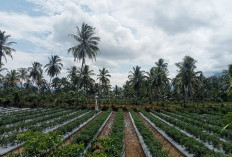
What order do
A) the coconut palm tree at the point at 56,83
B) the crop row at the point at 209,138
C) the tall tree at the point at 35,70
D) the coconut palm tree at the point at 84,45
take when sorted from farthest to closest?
the coconut palm tree at the point at 56,83, the tall tree at the point at 35,70, the coconut palm tree at the point at 84,45, the crop row at the point at 209,138

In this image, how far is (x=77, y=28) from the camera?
108ft

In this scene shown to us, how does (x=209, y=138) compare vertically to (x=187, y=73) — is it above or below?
below

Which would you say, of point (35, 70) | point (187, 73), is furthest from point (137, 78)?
point (35, 70)

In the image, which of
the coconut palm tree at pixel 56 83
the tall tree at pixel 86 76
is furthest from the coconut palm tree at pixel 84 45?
the coconut palm tree at pixel 56 83

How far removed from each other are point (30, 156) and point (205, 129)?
14.5 meters

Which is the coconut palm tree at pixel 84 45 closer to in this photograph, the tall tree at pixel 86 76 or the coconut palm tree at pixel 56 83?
the tall tree at pixel 86 76

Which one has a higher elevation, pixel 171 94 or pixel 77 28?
pixel 77 28

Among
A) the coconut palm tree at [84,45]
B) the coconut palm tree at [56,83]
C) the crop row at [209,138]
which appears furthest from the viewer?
the coconut palm tree at [56,83]

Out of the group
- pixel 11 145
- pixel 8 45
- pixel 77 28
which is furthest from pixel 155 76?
pixel 11 145

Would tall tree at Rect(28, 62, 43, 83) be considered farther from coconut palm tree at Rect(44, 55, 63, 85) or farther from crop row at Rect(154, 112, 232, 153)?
crop row at Rect(154, 112, 232, 153)

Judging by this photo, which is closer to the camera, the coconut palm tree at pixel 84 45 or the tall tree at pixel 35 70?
the coconut palm tree at pixel 84 45

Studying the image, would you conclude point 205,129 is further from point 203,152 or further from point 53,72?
point 53,72

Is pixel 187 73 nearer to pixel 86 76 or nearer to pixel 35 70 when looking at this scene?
pixel 86 76

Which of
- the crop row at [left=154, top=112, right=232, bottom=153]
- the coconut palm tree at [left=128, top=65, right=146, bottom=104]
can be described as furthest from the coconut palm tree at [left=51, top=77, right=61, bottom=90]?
the crop row at [left=154, top=112, right=232, bottom=153]
